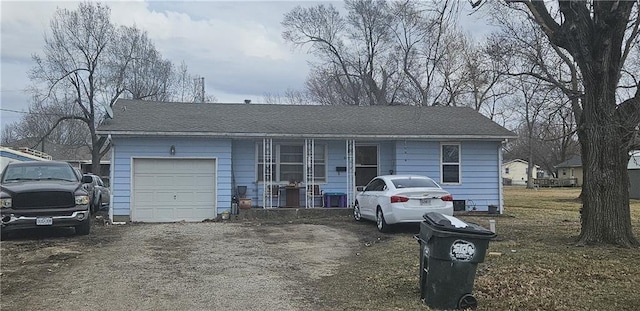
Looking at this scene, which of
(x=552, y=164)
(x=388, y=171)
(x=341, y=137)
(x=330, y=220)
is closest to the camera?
(x=330, y=220)

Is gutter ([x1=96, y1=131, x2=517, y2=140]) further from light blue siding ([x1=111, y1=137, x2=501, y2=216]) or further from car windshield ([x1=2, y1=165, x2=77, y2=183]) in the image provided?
car windshield ([x1=2, y1=165, x2=77, y2=183])

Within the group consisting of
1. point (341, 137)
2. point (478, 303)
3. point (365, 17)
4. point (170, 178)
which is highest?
point (365, 17)

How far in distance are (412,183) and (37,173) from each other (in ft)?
30.7

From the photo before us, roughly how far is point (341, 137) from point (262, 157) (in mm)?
2718

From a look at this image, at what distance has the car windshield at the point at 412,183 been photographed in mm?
13375

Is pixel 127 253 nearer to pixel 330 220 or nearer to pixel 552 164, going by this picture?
pixel 330 220

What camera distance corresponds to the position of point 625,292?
272 inches

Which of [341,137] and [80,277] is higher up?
[341,137]

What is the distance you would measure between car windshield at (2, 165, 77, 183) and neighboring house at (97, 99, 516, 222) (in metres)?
2.29

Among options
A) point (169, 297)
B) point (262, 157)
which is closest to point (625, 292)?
point (169, 297)

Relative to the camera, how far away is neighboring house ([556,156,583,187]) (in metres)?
63.8

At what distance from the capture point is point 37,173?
535 inches

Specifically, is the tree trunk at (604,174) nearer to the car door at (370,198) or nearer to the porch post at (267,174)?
the car door at (370,198)

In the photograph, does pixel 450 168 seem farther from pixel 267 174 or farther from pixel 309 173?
pixel 267 174
